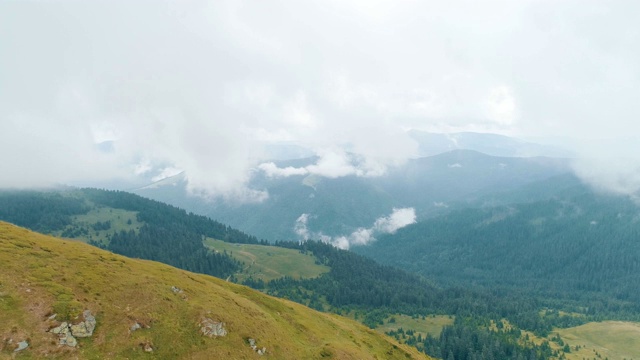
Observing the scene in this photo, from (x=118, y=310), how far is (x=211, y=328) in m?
15.2

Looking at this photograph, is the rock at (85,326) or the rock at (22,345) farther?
the rock at (85,326)

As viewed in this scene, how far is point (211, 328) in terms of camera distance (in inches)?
2581

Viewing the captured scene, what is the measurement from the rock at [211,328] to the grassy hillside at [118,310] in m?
0.88

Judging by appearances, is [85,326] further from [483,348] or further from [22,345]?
[483,348]

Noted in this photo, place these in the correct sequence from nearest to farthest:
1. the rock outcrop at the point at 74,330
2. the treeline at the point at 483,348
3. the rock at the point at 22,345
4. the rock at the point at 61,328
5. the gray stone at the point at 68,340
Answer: the rock at the point at 22,345 < the gray stone at the point at 68,340 < the rock outcrop at the point at 74,330 < the rock at the point at 61,328 < the treeline at the point at 483,348

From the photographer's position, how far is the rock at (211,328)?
212ft

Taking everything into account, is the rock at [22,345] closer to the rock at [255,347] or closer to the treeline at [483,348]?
the rock at [255,347]

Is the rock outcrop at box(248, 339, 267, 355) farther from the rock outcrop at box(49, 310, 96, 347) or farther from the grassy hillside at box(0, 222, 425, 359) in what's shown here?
the rock outcrop at box(49, 310, 96, 347)

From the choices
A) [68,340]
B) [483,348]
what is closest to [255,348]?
[68,340]

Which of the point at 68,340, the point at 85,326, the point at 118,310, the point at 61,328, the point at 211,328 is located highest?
the point at 118,310

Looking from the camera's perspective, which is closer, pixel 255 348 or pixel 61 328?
pixel 61 328

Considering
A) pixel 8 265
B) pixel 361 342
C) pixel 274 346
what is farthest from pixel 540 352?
pixel 8 265

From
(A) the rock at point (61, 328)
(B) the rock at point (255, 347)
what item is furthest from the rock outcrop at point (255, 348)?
(A) the rock at point (61, 328)

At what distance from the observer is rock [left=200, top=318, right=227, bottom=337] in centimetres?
6457
